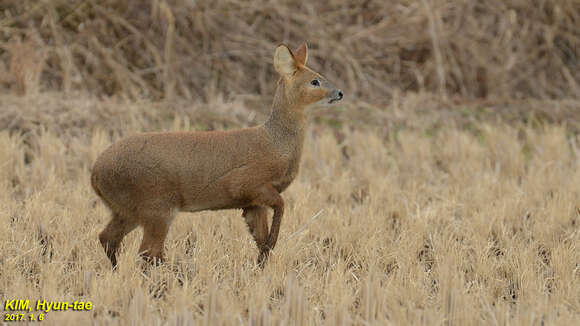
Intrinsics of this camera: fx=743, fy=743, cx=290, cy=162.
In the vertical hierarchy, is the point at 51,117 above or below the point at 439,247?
below

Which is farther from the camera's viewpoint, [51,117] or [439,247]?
[51,117]

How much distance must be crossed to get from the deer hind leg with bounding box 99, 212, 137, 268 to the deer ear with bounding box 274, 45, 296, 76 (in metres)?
1.16

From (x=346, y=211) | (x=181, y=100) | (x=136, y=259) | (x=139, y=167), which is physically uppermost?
(x=139, y=167)

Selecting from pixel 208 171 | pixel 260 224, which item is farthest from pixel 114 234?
pixel 260 224

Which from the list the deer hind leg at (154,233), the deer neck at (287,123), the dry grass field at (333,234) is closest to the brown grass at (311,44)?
the dry grass field at (333,234)

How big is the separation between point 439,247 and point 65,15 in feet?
20.5

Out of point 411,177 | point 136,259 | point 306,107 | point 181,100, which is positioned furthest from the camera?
point 181,100

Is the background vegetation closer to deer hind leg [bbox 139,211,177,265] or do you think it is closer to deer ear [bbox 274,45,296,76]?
deer hind leg [bbox 139,211,177,265]

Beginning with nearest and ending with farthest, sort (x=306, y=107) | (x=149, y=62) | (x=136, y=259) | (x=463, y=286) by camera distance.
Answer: (x=463, y=286)
(x=136, y=259)
(x=306, y=107)
(x=149, y=62)

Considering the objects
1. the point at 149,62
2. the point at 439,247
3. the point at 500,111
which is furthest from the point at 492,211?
the point at 149,62

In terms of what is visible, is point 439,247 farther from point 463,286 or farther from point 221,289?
point 221,289

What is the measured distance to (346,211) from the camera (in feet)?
17.0

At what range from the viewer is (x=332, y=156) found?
6.99 m

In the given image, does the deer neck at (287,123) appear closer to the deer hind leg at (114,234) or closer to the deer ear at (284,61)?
the deer ear at (284,61)
